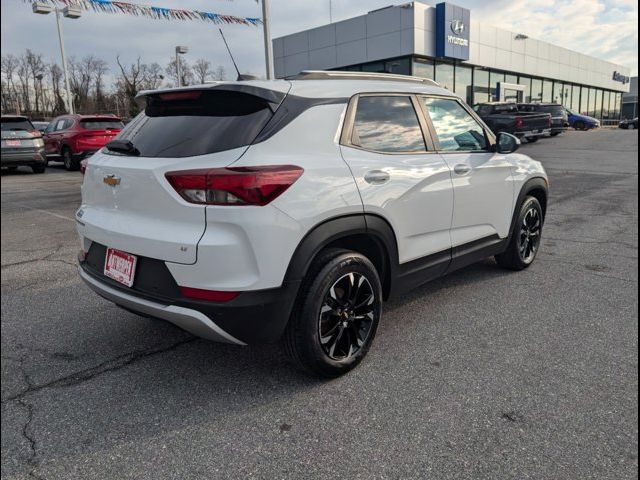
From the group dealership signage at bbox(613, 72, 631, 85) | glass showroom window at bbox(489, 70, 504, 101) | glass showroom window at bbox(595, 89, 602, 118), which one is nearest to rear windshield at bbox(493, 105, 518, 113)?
glass showroom window at bbox(489, 70, 504, 101)

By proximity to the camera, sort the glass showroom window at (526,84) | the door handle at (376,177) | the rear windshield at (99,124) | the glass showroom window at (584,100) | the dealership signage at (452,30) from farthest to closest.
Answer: the glass showroom window at (584,100)
the glass showroom window at (526,84)
the dealership signage at (452,30)
the rear windshield at (99,124)
the door handle at (376,177)

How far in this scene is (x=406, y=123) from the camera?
139 inches

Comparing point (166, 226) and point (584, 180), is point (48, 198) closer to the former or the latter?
point (166, 226)

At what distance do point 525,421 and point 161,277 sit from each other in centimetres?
199

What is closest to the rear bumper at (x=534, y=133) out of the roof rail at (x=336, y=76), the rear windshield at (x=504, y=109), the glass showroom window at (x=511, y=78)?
the rear windshield at (x=504, y=109)

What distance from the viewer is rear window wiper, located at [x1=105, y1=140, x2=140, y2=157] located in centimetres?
292

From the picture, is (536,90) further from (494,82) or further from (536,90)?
(494,82)

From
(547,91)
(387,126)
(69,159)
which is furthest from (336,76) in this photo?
(547,91)

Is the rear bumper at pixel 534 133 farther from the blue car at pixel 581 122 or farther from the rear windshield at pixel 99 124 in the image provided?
the rear windshield at pixel 99 124

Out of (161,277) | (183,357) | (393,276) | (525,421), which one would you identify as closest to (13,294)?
(183,357)

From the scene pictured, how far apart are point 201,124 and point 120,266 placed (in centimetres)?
91

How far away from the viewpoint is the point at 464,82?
3086cm

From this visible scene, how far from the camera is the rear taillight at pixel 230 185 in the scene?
243 cm

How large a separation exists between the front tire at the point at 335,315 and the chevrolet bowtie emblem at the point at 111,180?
47.1 inches
